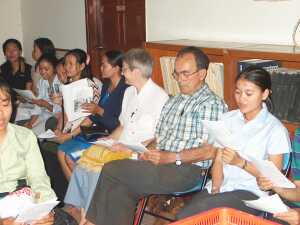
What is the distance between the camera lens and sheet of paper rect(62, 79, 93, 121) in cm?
385

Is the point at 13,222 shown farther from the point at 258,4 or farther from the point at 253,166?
the point at 258,4

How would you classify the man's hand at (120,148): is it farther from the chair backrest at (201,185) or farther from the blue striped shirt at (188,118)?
the chair backrest at (201,185)

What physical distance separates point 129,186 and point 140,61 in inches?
36.3

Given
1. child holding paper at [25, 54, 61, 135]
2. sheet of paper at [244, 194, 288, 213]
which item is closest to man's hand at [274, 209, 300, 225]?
sheet of paper at [244, 194, 288, 213]

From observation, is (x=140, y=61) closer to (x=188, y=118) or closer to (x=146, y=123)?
(x=146, y=123)

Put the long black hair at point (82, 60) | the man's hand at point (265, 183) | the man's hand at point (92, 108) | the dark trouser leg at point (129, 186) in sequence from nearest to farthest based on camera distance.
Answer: the man's hand at point (265, 183) < the dark trouser leg at point (129, 186) < the man's hand at point (92, 108) < the long black hair at point (82, 60)

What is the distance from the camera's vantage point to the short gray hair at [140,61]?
10.8 feet

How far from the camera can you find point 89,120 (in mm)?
3938

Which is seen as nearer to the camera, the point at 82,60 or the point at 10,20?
the point at 82,60

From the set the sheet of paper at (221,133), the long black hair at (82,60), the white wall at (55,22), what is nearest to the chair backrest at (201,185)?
the sheet of paper at (221,133)

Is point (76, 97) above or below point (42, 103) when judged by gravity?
above

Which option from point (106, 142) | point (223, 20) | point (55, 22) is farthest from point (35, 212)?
point (55, 22)

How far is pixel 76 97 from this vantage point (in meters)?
3.87

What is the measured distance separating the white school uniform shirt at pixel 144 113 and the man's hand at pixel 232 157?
2.67 ft
